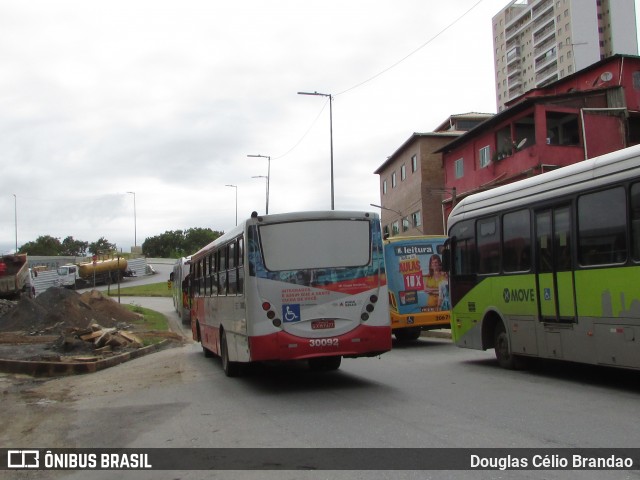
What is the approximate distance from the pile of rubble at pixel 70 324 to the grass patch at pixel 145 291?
2249cm

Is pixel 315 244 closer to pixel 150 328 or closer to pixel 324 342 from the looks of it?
pixel 324 342

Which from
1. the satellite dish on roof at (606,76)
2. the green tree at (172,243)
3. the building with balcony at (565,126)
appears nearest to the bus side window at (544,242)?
the building with balcony at (565,126)

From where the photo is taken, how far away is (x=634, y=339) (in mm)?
8578

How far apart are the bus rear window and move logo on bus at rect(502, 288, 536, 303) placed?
2.82 m

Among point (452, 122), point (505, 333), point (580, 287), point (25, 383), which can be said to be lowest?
point (25, 383)

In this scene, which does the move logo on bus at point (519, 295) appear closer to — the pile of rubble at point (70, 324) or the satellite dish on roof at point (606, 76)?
the pile of rubble at point (70, 324)

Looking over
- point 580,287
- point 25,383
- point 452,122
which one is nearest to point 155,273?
point 452,122

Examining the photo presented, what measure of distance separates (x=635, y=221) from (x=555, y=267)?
6.11ft

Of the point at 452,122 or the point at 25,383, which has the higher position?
the point at 452,122

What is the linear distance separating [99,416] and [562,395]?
6.61 m

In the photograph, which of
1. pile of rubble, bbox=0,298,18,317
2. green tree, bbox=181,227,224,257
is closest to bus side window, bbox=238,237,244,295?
pile of rubble, bbox=0,298,18,317

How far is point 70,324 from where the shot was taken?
76.1 feet

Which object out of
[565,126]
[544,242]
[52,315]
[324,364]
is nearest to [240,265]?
[324,364]

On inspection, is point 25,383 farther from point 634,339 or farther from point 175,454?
point 634,339
